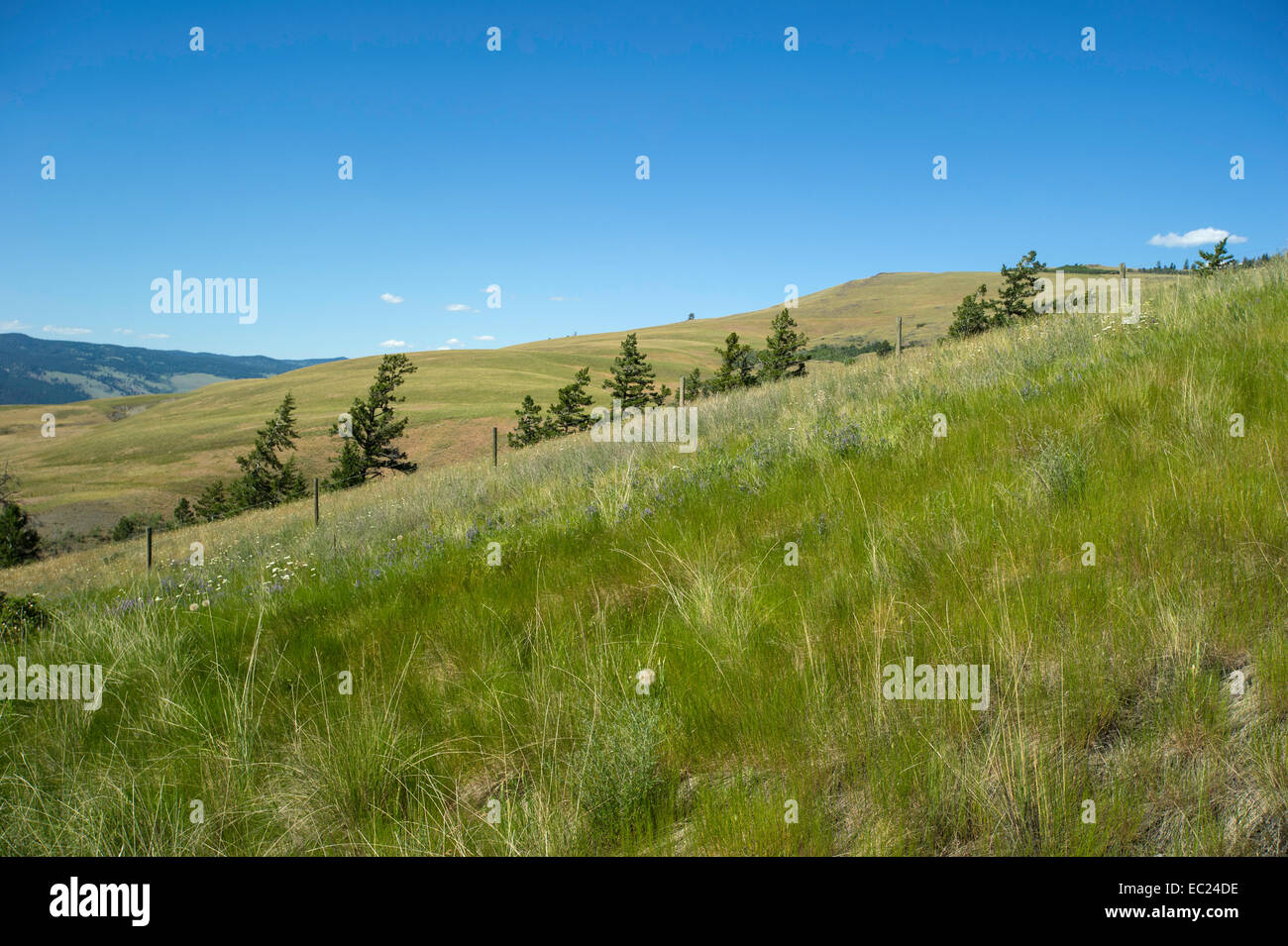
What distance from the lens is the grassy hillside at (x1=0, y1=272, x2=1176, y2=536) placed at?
60.6 m

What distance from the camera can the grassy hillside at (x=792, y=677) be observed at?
6.19ft

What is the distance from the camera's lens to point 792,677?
2537mm

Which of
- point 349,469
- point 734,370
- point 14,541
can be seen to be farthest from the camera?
point 734,370

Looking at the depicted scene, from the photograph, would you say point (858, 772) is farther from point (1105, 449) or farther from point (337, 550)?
point (337, 550)

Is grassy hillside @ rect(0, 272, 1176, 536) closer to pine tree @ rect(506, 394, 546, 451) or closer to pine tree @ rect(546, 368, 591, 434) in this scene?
pine tree @ rect(506, 394, 546, 451)

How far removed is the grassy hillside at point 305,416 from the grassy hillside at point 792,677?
58.8 ft

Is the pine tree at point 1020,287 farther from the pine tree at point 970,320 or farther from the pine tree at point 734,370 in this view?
the pine tree at point 734,370

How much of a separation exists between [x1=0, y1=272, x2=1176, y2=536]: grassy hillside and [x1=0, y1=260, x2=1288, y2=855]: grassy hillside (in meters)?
17.9

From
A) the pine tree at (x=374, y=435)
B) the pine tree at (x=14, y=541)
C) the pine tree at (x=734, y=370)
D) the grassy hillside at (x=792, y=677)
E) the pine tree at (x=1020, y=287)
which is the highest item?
the pine tree at (x=1020, y=287)

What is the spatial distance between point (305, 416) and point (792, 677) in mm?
91934

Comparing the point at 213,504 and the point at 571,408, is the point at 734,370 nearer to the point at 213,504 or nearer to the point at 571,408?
the point at 571,408

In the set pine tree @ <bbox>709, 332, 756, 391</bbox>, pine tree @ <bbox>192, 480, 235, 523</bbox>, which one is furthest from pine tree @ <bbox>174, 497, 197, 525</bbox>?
pine tree @ <bbox>709, 332, 756, 391</bbox>

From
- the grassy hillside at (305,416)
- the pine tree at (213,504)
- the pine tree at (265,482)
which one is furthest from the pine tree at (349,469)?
the grassy hillside at (305,416)

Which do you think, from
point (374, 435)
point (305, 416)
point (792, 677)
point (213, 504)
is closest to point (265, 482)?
point (213, 504)
